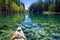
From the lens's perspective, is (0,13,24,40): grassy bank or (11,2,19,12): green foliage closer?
(0,13,24,40): grassy bank

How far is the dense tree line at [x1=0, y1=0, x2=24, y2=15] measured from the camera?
147 inches

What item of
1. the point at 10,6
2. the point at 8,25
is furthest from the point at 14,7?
the point at 8,25

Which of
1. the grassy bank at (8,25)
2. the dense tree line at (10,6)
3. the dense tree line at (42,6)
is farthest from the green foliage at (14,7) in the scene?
the dense tree line at (42,6)

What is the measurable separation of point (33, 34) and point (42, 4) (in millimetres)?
833

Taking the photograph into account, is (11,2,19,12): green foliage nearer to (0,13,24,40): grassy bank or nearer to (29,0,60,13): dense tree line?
(0,13,24,40): grassy bank

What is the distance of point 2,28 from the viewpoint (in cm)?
367

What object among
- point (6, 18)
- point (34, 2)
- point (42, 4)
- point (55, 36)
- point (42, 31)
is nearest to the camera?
point (55, 36)

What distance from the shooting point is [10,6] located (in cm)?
397

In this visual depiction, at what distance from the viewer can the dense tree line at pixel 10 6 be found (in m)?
3.72

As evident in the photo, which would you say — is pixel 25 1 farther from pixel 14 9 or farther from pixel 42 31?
pixel 42 31

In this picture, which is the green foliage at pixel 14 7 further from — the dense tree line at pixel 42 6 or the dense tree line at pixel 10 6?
the dense tree line at pixel 42 6

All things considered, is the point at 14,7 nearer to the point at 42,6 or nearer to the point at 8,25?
the point at 8,25

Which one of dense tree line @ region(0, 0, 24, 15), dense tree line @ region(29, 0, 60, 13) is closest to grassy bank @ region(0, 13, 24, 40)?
dense tree line @ region(0, 0, 24, 15)

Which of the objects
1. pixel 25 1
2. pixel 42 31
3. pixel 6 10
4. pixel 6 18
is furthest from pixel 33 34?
pixel 6 18
